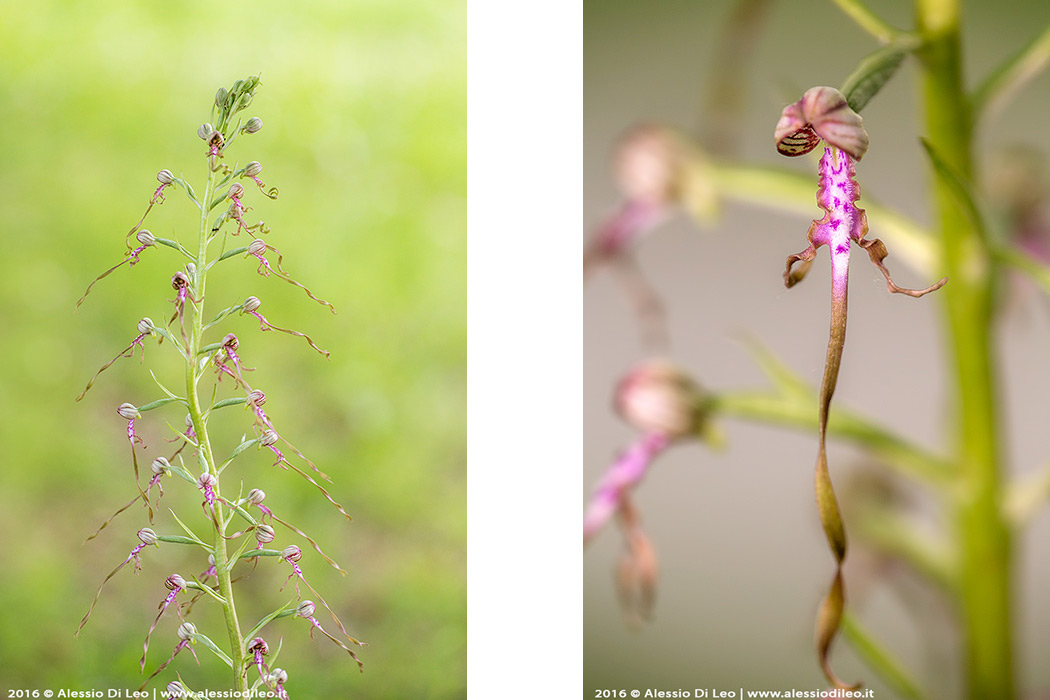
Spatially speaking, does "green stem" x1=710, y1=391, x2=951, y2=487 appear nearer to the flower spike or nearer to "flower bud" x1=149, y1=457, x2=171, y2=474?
the flower spike

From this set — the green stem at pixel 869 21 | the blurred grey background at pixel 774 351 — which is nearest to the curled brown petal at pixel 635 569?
the blurred grey background at pixel 774 351

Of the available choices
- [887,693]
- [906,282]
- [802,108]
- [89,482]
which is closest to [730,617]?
[887,693]

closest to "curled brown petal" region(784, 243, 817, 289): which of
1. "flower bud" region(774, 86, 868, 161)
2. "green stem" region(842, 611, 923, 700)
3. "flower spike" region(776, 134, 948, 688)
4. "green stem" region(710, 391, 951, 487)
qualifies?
"flower spike" region(776, 134, 948, 688)

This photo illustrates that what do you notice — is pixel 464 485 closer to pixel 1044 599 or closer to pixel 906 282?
pixel 906 282

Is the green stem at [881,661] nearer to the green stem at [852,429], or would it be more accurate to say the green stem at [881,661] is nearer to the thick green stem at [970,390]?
the thick green stem at [970,390]

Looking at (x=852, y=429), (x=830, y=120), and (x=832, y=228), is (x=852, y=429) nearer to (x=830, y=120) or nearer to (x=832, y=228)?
(x=832, y=228)
